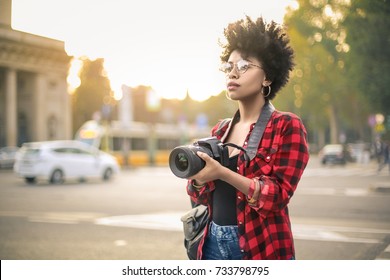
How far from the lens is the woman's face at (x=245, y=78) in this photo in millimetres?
2080

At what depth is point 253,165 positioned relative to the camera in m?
1.96

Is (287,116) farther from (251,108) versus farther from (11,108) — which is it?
(11,108)

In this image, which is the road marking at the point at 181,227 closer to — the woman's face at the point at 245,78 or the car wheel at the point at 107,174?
the woman's face at the point at 245,78

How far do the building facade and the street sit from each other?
1.33 m

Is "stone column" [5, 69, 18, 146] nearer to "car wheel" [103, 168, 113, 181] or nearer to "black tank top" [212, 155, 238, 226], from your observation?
"black tank top" [212, 155, 238, 226]

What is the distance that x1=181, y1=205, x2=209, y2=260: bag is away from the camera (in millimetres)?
2215

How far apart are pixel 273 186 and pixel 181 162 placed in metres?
0.38

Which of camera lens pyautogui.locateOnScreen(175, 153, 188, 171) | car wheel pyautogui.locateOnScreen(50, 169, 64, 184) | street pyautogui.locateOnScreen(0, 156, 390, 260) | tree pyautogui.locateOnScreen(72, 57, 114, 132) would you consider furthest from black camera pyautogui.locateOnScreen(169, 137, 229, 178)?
tree pyautogui.locateOnScreen(72, 57, 114, 132)

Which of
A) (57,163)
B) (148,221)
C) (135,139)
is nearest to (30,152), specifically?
(57,163)

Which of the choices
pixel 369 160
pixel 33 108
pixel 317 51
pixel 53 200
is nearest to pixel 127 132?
pixel 369 160

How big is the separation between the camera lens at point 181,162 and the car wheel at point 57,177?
578 inches

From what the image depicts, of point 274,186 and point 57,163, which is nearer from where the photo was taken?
point 274,186

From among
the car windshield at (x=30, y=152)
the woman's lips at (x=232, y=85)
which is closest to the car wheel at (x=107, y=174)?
the car windshield at (x=30, y=152)
